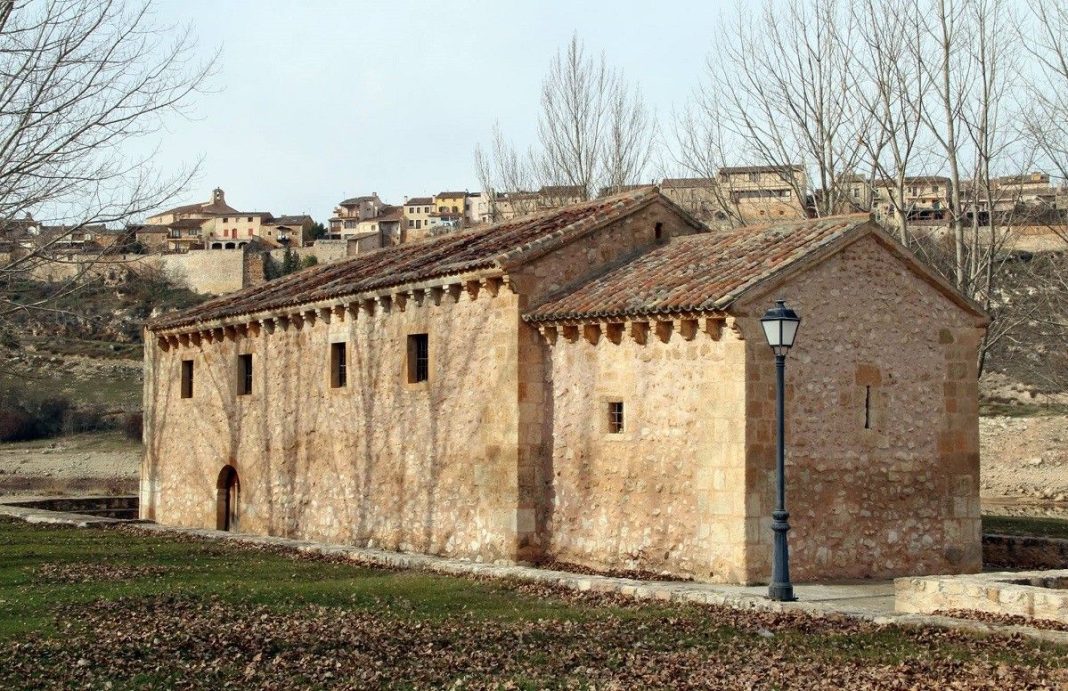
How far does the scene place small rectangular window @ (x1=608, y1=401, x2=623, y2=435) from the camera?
18078mm

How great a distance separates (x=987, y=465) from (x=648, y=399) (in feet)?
119

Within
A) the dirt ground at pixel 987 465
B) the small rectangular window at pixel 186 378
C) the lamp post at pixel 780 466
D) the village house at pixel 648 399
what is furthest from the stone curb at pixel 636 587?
the dirt ground at pixel 987 465

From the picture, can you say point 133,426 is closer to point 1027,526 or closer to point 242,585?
point 1027,526

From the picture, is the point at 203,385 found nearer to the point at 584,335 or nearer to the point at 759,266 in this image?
the point at 584,335

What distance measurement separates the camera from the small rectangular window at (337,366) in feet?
75.9

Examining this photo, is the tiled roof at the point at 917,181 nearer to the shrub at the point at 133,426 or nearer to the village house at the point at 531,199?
the village house at the point at 531,199

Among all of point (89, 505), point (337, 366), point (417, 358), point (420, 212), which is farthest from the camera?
point (420, 212)

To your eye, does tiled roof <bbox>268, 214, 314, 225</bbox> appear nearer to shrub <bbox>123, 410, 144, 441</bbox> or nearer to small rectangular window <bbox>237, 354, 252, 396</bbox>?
shrub <bbox>123, 410, 144, 441</bbox>

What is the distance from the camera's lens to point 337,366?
23.2 metres

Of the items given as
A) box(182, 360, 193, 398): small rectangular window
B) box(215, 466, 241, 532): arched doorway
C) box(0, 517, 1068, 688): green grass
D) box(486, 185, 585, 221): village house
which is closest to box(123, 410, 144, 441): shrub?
box(486, 185, 585, 221): village house

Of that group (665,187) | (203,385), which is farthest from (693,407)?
(665,187)

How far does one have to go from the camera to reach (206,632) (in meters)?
12.2

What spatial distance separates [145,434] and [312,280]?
654 centimetres

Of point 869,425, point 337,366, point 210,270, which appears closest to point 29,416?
point 210,270
